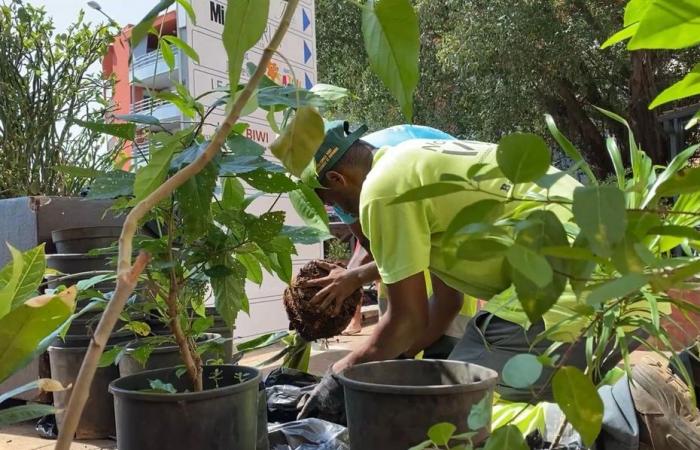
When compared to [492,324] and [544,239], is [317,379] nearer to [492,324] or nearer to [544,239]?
[492,324]

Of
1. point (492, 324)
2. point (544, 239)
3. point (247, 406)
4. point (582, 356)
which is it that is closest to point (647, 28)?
point (544, 239)

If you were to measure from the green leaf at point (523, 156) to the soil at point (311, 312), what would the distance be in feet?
6.57

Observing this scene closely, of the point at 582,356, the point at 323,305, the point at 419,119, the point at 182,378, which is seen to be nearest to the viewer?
the point at 182,378

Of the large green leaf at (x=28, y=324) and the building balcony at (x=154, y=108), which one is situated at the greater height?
the building balcony at (x=154, y=108)

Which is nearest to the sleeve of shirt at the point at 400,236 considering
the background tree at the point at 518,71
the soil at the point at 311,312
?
the soil at the point at 311,312

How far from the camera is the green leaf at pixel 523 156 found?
0.46 metres

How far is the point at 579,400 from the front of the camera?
0.55 m

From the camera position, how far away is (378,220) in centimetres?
183

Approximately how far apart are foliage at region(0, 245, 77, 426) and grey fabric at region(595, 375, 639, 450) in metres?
1.57

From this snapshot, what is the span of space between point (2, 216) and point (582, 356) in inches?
106

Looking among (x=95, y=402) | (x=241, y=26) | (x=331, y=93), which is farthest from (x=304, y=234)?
(x=95, y=402)

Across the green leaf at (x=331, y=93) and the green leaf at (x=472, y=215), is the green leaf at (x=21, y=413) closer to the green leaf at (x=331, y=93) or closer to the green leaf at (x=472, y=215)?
the green leaf at (x=472, y=215)

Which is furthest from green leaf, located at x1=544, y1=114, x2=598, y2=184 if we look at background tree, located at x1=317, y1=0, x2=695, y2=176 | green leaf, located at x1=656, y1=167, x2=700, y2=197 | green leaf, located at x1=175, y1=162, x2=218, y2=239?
background tree, located at x1=317, y1=0, x2=695, y2=176

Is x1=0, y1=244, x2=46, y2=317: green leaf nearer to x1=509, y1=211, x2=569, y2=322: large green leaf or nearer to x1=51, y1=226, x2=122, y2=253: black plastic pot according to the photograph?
x1=509, y1=211, x2=569, y2=322: large green leaf
